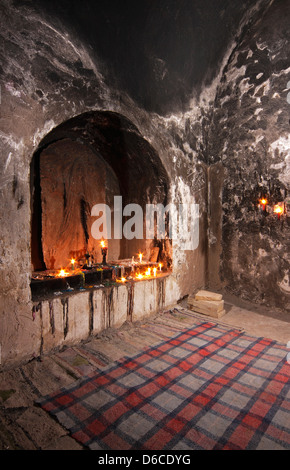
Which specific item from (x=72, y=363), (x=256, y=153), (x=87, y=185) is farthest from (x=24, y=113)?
(x=256, y=153)

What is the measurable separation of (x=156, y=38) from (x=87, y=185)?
2.61 m

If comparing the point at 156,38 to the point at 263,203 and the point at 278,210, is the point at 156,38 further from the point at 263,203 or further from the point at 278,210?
the point at 278,210

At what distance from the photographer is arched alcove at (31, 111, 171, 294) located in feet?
14.4

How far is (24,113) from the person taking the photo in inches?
111

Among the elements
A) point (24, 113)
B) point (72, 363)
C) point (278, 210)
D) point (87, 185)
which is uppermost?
point (24, 113)

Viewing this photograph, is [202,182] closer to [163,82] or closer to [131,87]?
[163,82]

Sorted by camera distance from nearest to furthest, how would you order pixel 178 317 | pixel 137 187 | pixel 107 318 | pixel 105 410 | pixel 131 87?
1. pixel 105 410
2. pixel 107 318
3. pixel 131 87
4. pixel 178 317
5. pixel 137 187

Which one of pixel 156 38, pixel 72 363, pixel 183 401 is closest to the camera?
pixel 183 401

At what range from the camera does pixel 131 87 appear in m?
4.04

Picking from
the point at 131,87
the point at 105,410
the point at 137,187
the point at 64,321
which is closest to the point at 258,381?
the point at 105,410

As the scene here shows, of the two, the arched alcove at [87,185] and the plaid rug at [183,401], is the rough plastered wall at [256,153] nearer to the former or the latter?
the arched alcove at [87,185]

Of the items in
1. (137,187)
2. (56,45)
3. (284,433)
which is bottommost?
(284,433)

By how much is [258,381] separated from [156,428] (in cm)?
126

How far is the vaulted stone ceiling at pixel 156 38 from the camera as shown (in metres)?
3.25
